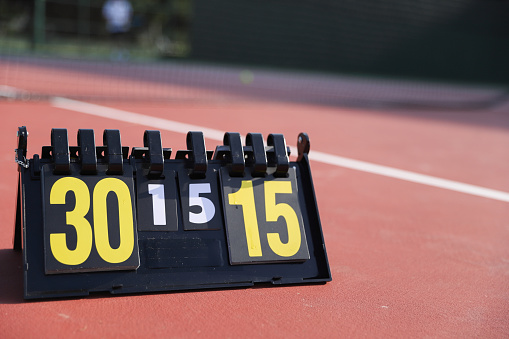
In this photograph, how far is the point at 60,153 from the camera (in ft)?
8.73

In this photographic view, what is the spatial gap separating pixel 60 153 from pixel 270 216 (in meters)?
0.98

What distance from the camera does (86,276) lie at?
2.60 metres

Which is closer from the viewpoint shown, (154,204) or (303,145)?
(154,204)

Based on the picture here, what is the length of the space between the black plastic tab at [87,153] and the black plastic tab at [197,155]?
0.43 metres

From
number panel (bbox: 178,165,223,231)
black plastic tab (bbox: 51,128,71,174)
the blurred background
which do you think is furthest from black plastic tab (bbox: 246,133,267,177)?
the blurred background

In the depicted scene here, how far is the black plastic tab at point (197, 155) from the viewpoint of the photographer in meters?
2.85

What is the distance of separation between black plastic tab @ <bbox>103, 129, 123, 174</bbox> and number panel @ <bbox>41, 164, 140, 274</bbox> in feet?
0.13

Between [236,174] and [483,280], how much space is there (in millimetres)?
1420

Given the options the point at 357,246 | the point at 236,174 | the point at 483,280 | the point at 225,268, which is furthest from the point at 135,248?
the point at 483,280

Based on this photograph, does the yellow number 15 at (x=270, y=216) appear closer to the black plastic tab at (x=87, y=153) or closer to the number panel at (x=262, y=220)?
the number panel at (x=262, y=220)

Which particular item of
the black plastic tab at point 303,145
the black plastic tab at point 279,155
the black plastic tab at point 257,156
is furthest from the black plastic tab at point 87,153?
the black plastic tab at point 303,145

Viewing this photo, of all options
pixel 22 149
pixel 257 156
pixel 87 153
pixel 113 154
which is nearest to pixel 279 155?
pixel 257 156

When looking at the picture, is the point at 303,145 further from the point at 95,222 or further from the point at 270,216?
the point at 95,222

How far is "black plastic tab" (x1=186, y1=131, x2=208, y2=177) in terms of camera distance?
285cm
